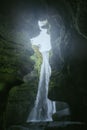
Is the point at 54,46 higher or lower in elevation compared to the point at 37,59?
lower

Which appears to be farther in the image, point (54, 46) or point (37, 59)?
point (37, 59)

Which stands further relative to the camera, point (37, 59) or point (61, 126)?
point (37, 59)

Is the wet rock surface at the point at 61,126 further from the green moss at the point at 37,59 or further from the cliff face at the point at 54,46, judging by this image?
the green moss at the point at 37,59

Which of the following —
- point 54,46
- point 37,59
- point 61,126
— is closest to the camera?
point 61,126

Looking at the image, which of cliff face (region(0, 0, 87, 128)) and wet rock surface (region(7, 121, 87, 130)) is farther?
wet rock surface (region(7, 121, 87, 130))

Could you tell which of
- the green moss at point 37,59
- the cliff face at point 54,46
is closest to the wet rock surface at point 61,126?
the cliff face at point 54,46

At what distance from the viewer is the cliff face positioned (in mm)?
14031

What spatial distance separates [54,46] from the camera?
19.4m

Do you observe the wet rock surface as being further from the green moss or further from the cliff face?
the green moss

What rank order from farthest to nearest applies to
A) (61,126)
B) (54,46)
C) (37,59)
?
(37,59), (54,46), (61,126)

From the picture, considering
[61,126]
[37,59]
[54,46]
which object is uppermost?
[37,59]

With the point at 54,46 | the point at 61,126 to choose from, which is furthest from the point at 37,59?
the point at 61,126

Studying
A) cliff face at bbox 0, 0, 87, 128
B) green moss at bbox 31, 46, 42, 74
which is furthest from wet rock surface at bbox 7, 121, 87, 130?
green moss at bbox 31, 46, 42, 74

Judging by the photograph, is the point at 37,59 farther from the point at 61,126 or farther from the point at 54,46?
the point at 61,126
